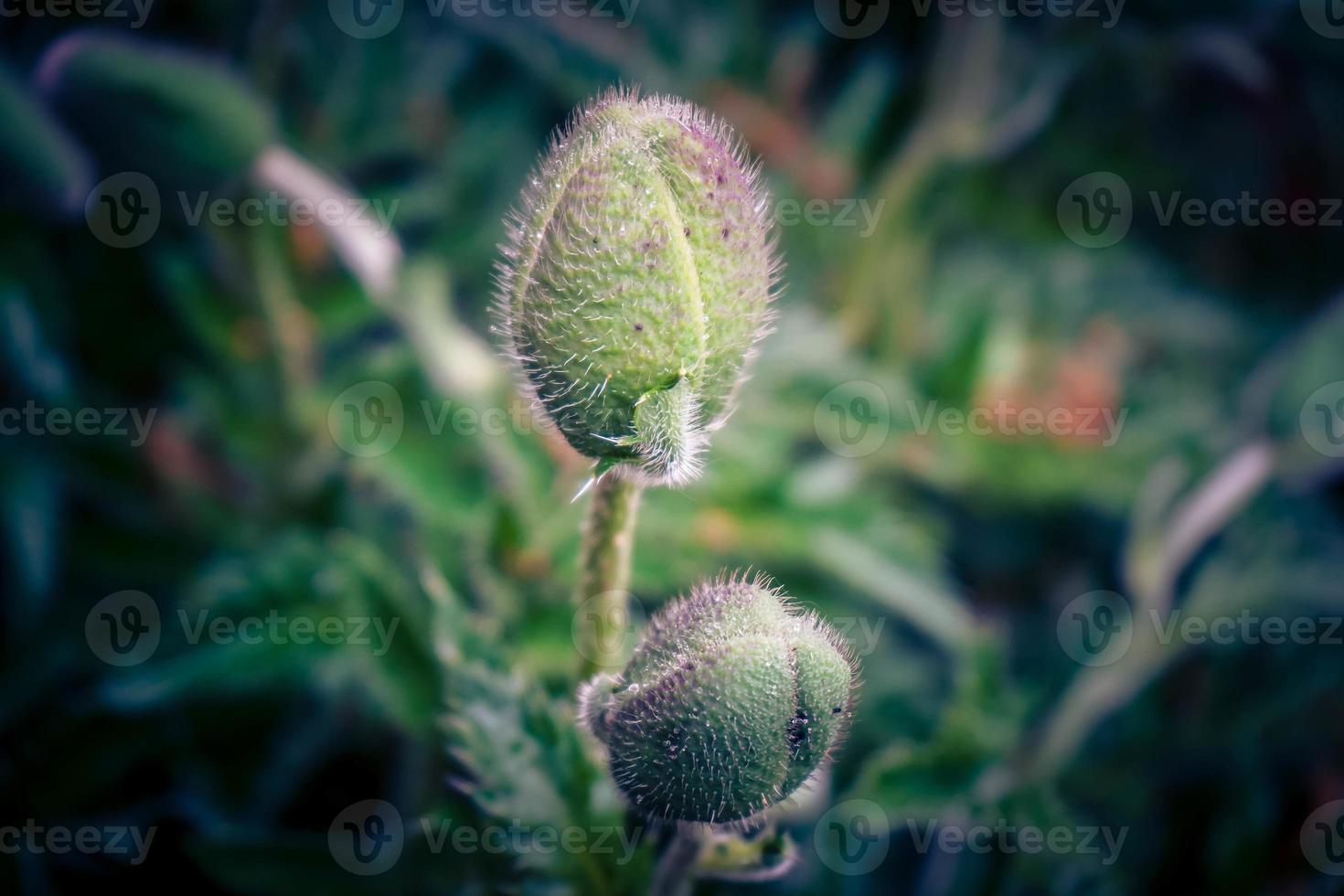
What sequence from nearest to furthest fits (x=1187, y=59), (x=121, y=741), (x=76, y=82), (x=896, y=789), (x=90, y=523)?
(x=896, y=789)
(x=76, y=82)
(x=121, y=741)
(x=90, y=523)
(x=1187, y=59)

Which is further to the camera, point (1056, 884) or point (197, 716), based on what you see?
point (197, 716)

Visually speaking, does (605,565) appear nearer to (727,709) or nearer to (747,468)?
(727,709)

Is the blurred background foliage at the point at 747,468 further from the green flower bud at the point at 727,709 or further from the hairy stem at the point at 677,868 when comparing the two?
the green flower bud at the point at 727,709

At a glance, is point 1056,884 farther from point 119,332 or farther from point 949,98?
point 119,332

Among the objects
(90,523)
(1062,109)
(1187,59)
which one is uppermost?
(1187,59)

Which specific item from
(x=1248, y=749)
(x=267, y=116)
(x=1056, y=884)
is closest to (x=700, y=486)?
(x=1056, y=884)

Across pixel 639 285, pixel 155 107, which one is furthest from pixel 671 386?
pixel 155 107

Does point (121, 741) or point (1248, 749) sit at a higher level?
point (1248, 749)

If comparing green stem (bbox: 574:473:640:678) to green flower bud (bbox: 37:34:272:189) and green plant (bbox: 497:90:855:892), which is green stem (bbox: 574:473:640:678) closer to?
green plant (bbox: 497:90:855:892)
